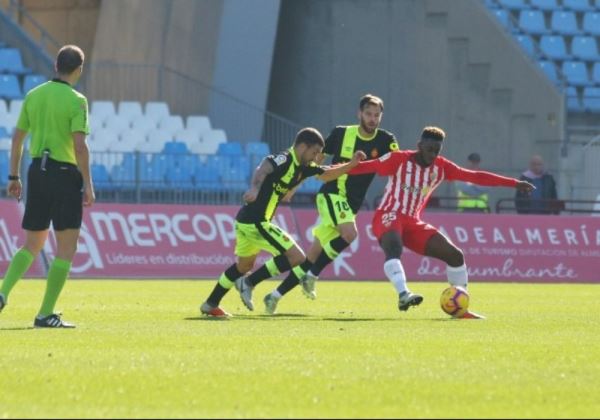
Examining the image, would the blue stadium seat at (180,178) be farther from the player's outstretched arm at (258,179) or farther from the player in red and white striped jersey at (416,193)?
the player's outstretched arm at (258,179)

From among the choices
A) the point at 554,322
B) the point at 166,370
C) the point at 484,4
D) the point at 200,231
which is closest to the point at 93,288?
the point at 200,231

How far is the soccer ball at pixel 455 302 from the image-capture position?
14508mm

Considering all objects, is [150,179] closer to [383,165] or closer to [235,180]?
[235,180]

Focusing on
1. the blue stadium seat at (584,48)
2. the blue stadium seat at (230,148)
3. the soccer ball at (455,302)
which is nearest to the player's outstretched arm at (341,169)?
the soccer ball at (455,302)

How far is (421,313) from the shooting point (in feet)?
51.5

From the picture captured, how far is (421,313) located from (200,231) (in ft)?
35.4

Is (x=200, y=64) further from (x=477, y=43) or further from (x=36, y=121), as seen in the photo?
(x=36, y=121)

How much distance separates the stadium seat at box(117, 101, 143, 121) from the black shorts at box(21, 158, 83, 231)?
1905 cm

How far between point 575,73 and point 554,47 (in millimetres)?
864

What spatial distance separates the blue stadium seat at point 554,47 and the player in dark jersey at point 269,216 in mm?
23467

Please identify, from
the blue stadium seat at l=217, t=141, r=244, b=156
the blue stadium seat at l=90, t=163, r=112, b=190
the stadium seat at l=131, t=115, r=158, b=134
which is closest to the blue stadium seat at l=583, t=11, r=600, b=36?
the blue stadium seat at l=217, t=141, r=244, b=156

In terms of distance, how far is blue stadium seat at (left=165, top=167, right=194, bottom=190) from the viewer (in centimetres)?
2822

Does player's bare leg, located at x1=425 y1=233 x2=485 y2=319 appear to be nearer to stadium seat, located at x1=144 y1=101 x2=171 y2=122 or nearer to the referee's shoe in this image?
the referee's shoe

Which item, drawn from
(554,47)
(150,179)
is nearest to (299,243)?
(150,179)
